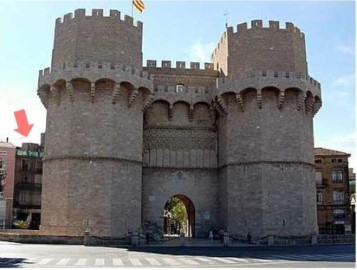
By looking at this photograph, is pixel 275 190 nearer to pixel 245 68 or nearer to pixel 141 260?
pixel 245 68

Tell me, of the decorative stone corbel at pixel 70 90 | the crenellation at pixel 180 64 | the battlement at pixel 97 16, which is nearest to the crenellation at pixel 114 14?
the battlement at pixel 97 16

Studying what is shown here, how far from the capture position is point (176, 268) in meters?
14.3

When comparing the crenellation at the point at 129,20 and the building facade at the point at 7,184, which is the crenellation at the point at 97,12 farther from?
the building facade at the point at 7,184

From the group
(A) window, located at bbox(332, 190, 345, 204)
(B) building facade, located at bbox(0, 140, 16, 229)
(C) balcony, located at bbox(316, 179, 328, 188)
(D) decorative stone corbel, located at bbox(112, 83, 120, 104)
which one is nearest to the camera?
(D) decorative stone corbel, located at bbox(112, 83, 120, 104)

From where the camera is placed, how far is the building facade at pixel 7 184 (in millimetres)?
49875

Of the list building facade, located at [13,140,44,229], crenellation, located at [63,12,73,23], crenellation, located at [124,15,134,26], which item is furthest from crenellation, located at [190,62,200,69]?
building facade, located at [13,140,44,229]

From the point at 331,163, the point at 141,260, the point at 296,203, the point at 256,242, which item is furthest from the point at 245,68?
the point at 331,163

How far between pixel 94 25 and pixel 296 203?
54.7 feet

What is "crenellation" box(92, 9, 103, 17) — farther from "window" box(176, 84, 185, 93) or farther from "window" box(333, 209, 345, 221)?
"window" box(333, 209, 345, 221)

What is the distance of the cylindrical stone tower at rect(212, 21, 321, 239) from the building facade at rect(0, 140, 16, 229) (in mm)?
28106

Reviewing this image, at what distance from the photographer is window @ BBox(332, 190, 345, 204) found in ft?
166

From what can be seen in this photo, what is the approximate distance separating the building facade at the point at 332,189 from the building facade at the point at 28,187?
3052cm

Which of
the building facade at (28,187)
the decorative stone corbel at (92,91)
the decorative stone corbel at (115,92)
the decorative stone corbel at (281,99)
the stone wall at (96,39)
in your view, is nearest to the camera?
the decorative stone corbel at (92,91)

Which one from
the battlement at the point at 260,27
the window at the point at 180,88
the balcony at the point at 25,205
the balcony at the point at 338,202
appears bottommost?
the balcony at the point at 25,205
